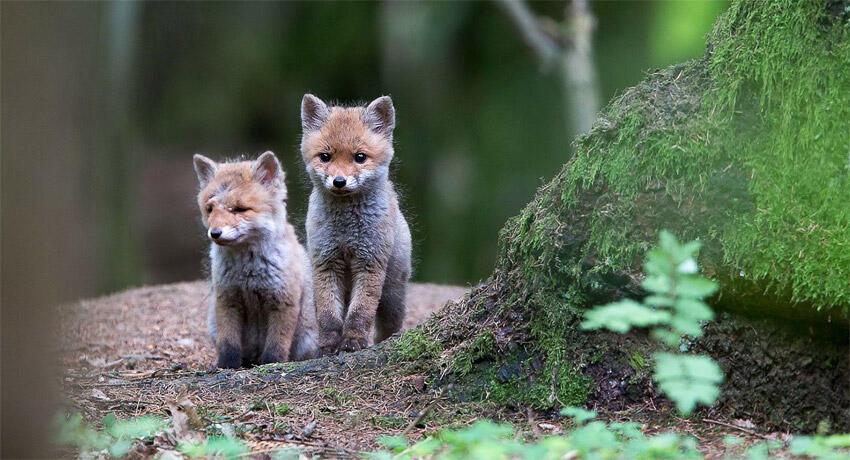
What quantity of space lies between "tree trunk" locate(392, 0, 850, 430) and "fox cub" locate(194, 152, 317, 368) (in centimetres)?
202

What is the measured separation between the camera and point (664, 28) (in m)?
13.8

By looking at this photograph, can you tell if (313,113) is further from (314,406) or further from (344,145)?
(314,406)

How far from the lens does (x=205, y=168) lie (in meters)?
6.98

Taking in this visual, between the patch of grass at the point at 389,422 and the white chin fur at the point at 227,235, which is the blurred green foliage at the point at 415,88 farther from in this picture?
the patch of grass at the point at 389,422

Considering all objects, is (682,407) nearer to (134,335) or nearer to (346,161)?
(346,161)

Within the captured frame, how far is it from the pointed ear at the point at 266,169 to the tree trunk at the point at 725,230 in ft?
8.20

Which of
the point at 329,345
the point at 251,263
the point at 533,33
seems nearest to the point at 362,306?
the point at 329,345

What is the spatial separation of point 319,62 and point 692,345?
46.7 feet

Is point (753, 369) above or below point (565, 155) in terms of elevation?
below

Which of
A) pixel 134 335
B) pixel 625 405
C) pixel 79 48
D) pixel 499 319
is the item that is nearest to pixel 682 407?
pixel 625 405

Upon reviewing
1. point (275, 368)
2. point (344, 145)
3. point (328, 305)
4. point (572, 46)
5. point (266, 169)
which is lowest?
point (275, 368)

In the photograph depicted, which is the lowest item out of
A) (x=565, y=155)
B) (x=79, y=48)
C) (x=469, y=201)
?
(x=79, y=48)

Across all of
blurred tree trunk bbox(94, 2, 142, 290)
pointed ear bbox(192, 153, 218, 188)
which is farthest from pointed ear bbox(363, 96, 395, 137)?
blurred tree trunk bbox(94, 2, 142, 290)

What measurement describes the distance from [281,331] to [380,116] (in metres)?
2.05
